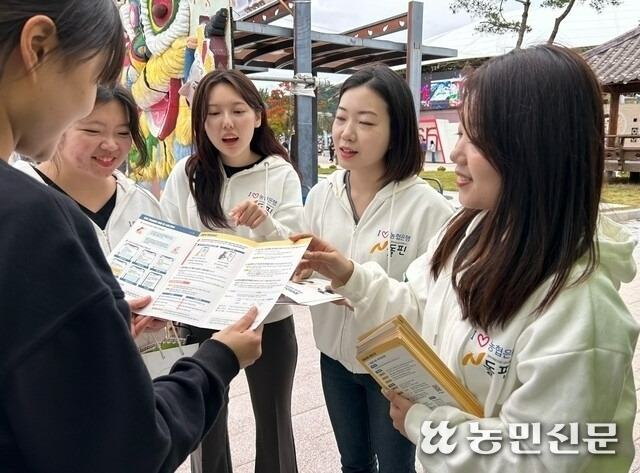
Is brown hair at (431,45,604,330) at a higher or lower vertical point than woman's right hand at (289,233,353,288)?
higher

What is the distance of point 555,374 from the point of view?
0.93 m

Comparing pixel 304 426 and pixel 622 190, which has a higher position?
pixel 622 190

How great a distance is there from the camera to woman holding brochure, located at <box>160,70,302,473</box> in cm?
197

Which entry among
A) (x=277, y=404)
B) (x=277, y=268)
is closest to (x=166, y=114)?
(x=277, y=404)

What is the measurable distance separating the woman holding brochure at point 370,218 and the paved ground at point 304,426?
2.02 feet

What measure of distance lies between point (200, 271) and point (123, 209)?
0.64 metres

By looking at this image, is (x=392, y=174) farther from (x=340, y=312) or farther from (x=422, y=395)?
(x=422, y=395)

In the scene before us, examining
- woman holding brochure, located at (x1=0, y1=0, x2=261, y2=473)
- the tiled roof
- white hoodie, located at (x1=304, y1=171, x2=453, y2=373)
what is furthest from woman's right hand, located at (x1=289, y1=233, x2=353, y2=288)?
the tiled roof

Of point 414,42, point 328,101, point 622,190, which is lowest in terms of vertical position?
point 622,190

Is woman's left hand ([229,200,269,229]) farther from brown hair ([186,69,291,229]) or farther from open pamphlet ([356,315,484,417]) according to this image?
open pamphlet ([356,315,484,417])

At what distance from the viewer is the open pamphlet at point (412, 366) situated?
41.3 inches

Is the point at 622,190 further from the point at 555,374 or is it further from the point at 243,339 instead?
the point at 243,339

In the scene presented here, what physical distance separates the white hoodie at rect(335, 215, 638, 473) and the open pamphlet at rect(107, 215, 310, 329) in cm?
44

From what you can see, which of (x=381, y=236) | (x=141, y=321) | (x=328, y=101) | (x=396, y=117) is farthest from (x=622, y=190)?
(x=141, y=321)
